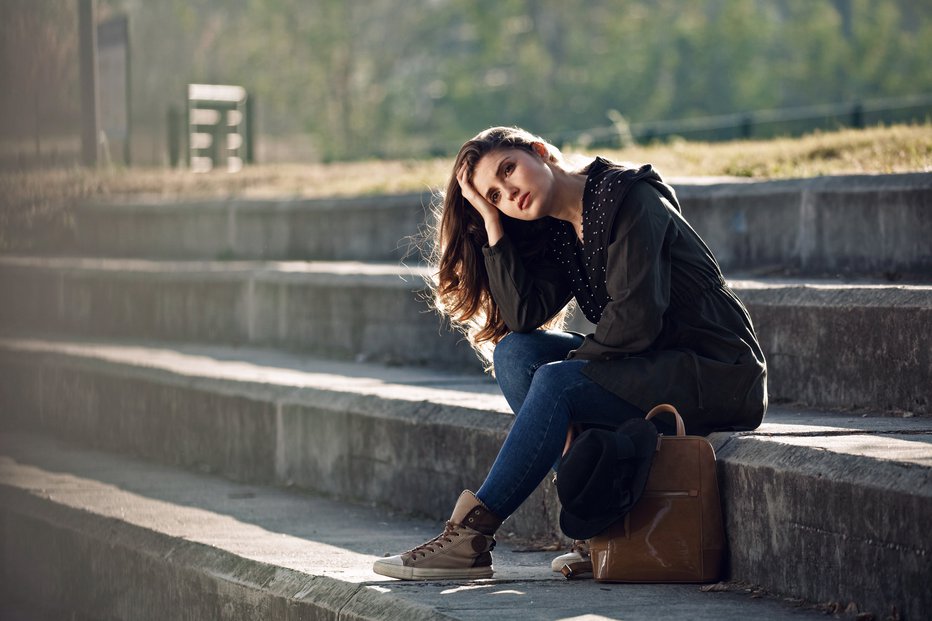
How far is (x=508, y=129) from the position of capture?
411 cm

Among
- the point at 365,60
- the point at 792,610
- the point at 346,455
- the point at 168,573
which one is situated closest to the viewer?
the point at 792,610

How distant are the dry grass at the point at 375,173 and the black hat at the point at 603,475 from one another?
2.79 m

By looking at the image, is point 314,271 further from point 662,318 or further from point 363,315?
point 662,318

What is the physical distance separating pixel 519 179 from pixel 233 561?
147 centimetres

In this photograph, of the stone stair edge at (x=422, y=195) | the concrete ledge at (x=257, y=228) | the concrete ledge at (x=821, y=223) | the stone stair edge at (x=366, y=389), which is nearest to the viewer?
the stone stair edge at (x=366, y=389)

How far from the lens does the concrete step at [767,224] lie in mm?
5453

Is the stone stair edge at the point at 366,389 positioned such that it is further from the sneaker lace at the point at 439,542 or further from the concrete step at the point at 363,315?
the sneaker lace at the point at 439,542

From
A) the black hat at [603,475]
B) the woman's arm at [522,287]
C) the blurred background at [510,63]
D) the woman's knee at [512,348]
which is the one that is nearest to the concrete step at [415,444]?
the black hat at [603,475]

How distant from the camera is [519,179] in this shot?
4.09m

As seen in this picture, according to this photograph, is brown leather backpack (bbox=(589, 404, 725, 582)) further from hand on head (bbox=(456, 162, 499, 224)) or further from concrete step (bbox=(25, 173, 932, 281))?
concrete step (bbox=(25, 173, 932, 281))

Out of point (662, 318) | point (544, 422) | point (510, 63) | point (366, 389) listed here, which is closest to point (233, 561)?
point (544, 422)

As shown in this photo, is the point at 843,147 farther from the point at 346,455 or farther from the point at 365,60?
the point at 365,60

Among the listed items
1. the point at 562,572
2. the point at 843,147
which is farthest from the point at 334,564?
the point at 843,147

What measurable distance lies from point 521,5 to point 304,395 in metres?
30.3
